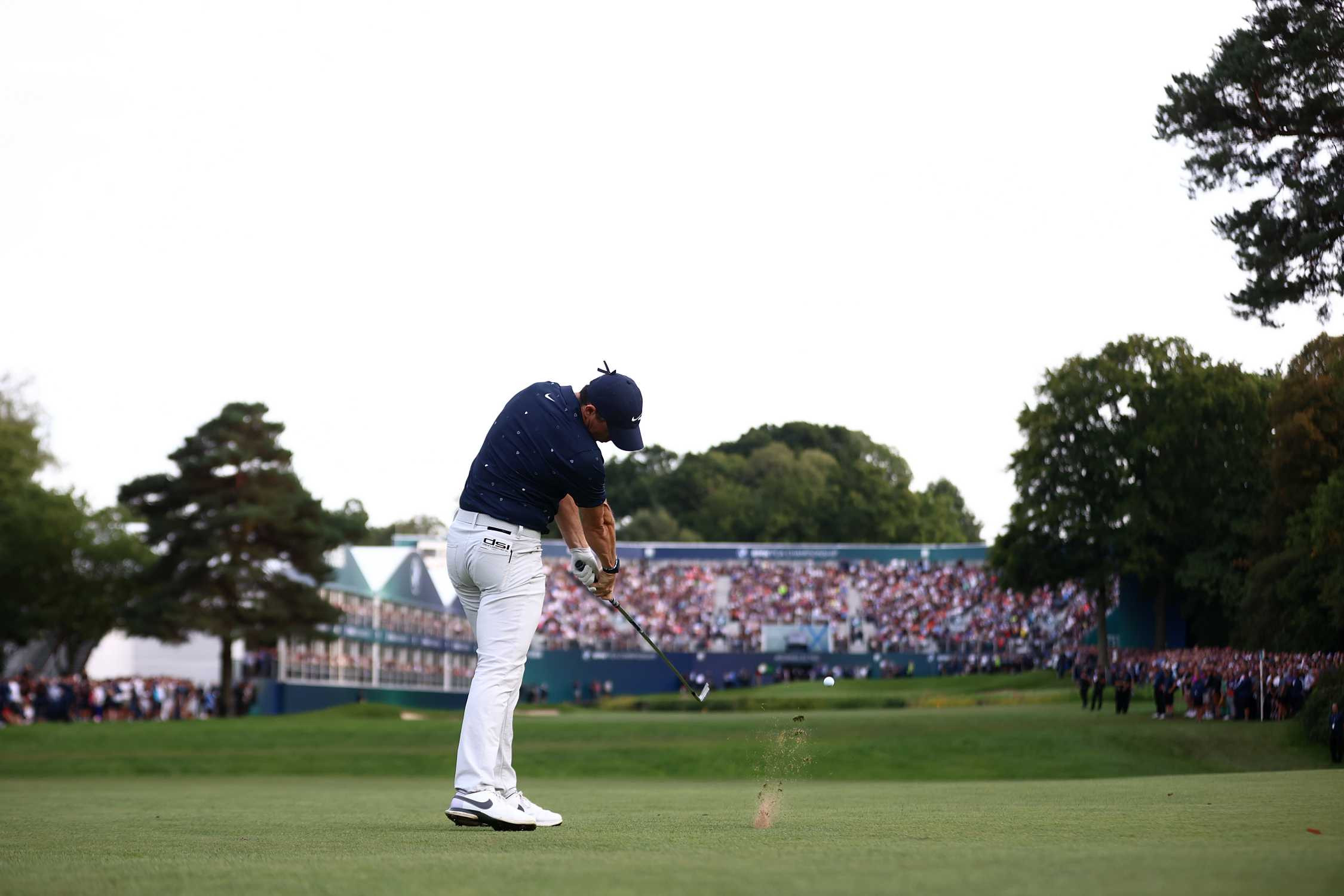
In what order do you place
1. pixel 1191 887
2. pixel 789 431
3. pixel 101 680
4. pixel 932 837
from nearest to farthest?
pixel 1191 887 < pixel 932 837 < pixel 101 680 < pixel 789 431

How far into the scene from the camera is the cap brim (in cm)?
757

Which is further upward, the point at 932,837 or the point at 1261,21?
the point at 1261,21

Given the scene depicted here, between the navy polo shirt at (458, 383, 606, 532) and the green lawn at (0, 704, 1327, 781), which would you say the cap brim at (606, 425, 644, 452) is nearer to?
the navy polo shirt at (458, 383, 606, 532)

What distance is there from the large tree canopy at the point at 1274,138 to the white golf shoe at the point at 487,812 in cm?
1914

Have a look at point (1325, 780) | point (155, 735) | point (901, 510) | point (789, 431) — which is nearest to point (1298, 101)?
point (1325, 780)

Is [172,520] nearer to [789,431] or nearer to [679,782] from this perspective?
[679,782]

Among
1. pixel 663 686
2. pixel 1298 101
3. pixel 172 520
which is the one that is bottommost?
pixel 663 686

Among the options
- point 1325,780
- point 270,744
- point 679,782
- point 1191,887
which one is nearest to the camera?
point 1191,887

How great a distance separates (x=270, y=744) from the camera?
34.2m

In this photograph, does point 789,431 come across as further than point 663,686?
Yes

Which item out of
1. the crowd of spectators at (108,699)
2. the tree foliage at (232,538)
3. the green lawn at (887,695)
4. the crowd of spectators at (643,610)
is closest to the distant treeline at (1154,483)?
the green lawn at (887,695)

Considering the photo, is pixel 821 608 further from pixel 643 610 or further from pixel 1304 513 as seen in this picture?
pixel 1304 513

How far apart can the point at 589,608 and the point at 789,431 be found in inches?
2127

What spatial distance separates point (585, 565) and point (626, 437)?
71cm
